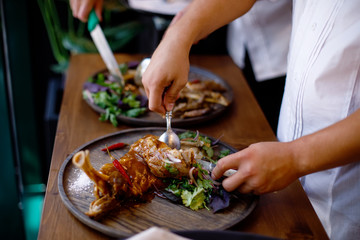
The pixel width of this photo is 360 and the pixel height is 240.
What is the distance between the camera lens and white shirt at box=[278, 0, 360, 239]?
4.60 feet

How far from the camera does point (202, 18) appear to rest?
1.70 m

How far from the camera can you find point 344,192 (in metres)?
1.51

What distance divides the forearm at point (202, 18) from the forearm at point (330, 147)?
0.67m

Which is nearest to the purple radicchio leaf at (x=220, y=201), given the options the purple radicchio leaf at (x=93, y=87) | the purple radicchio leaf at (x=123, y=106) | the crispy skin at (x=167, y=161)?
the crispy skin at (x=167, y=161)

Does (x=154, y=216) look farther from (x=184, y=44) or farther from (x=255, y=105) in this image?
(x=255, y=105)

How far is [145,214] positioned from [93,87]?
41.6 inches

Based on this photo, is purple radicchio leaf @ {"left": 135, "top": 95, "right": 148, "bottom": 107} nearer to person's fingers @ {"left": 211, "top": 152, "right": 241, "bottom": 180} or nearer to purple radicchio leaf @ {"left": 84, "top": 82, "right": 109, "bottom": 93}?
purple radicchio leaf @ {"left": 84, "top": 82, "right": 109, "bottom": 93}

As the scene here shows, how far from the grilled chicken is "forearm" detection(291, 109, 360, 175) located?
1.35ft

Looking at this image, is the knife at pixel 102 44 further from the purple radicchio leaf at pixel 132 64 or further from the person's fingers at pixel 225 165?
the person's fingers at pixel 225 165

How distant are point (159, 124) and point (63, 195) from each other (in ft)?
2.31

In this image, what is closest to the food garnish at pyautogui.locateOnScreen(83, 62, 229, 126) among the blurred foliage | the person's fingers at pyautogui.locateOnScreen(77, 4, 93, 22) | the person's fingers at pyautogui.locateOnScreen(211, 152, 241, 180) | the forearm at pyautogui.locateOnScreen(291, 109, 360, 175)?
the person's fingers at pyautogui.locateOnScreen(77, 4, 93, 22)

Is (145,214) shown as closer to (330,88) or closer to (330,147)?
(330,147)

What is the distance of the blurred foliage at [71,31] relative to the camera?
11.5ft

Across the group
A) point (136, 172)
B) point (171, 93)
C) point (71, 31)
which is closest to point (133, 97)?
point (171, 93)
